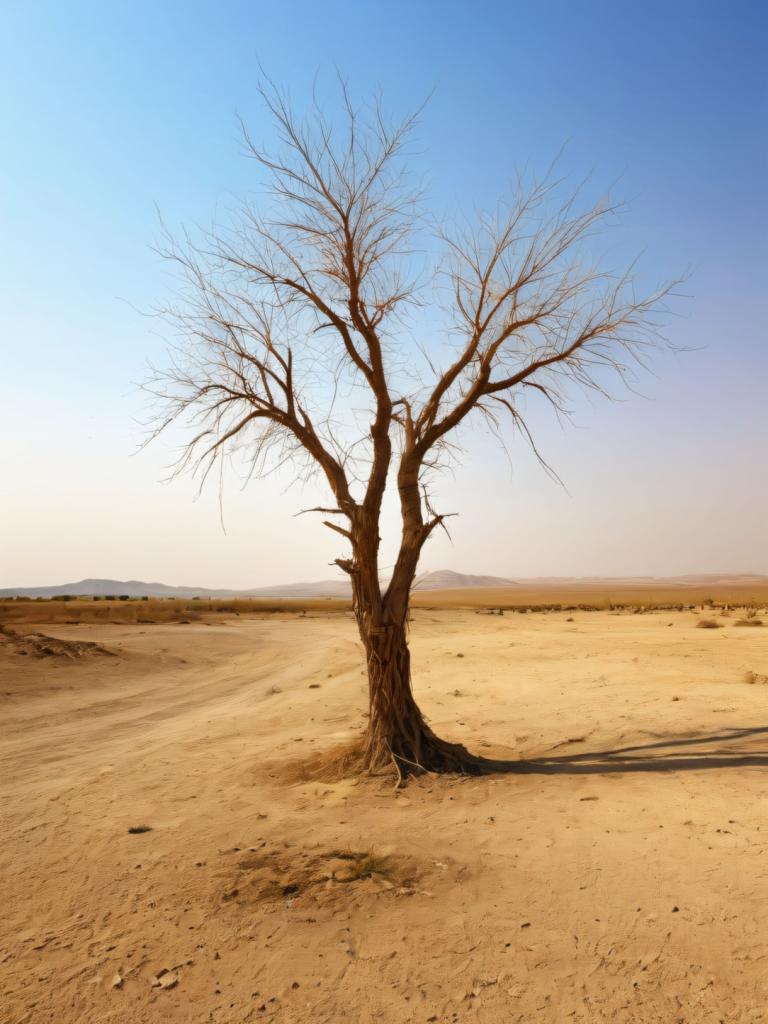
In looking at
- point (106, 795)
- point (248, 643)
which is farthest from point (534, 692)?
point (248, 643)

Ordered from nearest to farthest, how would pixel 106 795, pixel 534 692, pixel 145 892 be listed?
pixel 145 892, pixel 106 795, pixel 534 692

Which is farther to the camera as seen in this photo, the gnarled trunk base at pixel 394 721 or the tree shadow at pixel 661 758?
the gnarled trunk base at pixel 394 721

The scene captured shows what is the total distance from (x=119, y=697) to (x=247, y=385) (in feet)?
29.0

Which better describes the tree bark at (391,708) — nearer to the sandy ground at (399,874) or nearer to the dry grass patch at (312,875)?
the sandy ground at (399,874)

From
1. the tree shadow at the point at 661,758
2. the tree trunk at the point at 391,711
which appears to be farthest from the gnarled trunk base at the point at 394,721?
the tree shadow at the point at 661,758

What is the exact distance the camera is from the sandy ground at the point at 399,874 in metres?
3.71

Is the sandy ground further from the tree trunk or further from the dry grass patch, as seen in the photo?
the tree trunk

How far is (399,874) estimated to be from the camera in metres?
5.05

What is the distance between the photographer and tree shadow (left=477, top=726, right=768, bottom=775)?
24.5 ft

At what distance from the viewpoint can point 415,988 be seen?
3729 millimetres

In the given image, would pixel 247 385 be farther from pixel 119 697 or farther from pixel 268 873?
pixel 119 697

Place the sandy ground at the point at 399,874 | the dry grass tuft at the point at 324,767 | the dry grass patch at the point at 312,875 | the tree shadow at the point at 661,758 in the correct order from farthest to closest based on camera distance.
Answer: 1. the dry grass tuft at the point at 324,767
2. the tree shadow at the point at 661,758
3. the dry grass patch at the point at 312,875
4. the sandy ground at the point at 399,874

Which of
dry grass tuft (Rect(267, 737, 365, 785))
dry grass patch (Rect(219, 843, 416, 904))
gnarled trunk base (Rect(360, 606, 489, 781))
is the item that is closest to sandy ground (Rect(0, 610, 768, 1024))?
dry grass patch (Rect(219, 843, 416, 904))

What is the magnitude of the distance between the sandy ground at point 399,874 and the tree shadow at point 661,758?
5 centimetres
